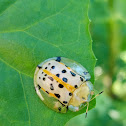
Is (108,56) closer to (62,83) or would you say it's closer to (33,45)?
(62,83)

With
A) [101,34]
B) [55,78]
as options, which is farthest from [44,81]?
[101,34]

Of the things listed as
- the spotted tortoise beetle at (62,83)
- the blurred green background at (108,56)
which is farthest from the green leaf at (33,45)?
the blurred green background at (108,56)

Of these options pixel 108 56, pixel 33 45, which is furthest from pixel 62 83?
pixel 108 56

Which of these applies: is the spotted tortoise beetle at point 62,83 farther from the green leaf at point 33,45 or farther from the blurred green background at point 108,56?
the blurred green background at point 108,56

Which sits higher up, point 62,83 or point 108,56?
point 62,83

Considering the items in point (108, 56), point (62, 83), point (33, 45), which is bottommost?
point (108, 56)
